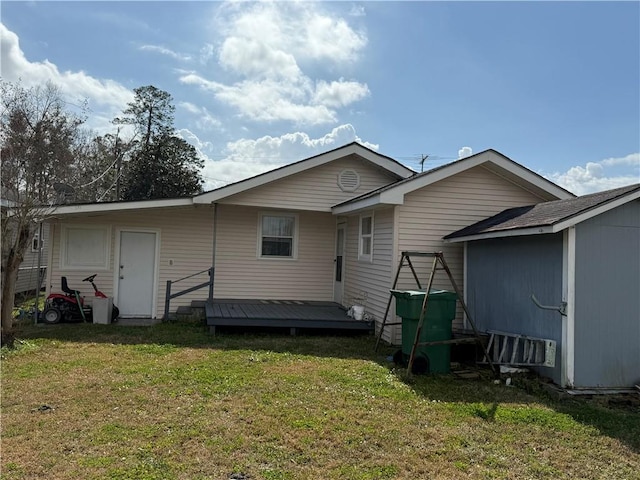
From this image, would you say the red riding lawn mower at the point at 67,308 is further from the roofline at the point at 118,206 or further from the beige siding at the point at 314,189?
the beige siding at the point at 314,189

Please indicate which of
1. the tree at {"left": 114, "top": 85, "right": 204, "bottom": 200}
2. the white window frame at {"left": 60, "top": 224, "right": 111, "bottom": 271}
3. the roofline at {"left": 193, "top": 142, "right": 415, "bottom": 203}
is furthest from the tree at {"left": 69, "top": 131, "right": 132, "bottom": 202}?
the roofline at {"left": 193, "top": 142, "right": 415, "bottom": 203}

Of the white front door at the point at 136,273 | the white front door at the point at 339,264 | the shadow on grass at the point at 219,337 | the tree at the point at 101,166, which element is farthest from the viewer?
the tree at the point at 101,166

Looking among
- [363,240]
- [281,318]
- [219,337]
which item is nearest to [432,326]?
[281,318]

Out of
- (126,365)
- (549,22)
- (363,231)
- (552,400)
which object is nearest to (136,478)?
(126,365)

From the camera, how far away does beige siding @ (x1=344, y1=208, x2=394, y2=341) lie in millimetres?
8719

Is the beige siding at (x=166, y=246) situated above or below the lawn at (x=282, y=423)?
above

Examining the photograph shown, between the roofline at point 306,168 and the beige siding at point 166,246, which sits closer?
the roofline at point 306,168

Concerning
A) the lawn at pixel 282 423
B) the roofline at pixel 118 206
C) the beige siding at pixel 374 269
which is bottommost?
the lawn at pixel 282 423

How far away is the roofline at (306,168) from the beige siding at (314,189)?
0.22m

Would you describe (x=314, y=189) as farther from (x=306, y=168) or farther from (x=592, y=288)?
(x=592, y=288)

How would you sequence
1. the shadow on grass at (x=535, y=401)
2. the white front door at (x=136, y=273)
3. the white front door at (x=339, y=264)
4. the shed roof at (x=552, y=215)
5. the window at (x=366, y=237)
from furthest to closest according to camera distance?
the white front door at (x=339, y=264) < the white front door at (x=136, y=273) < the window at (x=366, y=237) < the shed roof at (x=552, y=215) < the shadow on grass at (x=535, y=401)

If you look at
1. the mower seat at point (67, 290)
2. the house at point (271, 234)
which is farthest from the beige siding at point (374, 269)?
the mower seat at point (67, 290)

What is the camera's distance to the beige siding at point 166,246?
10625 millimetres

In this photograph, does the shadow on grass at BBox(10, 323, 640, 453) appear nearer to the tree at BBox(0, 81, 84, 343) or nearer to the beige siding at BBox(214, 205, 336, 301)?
the beige siding at BBox(214, 205, 336, 301)
